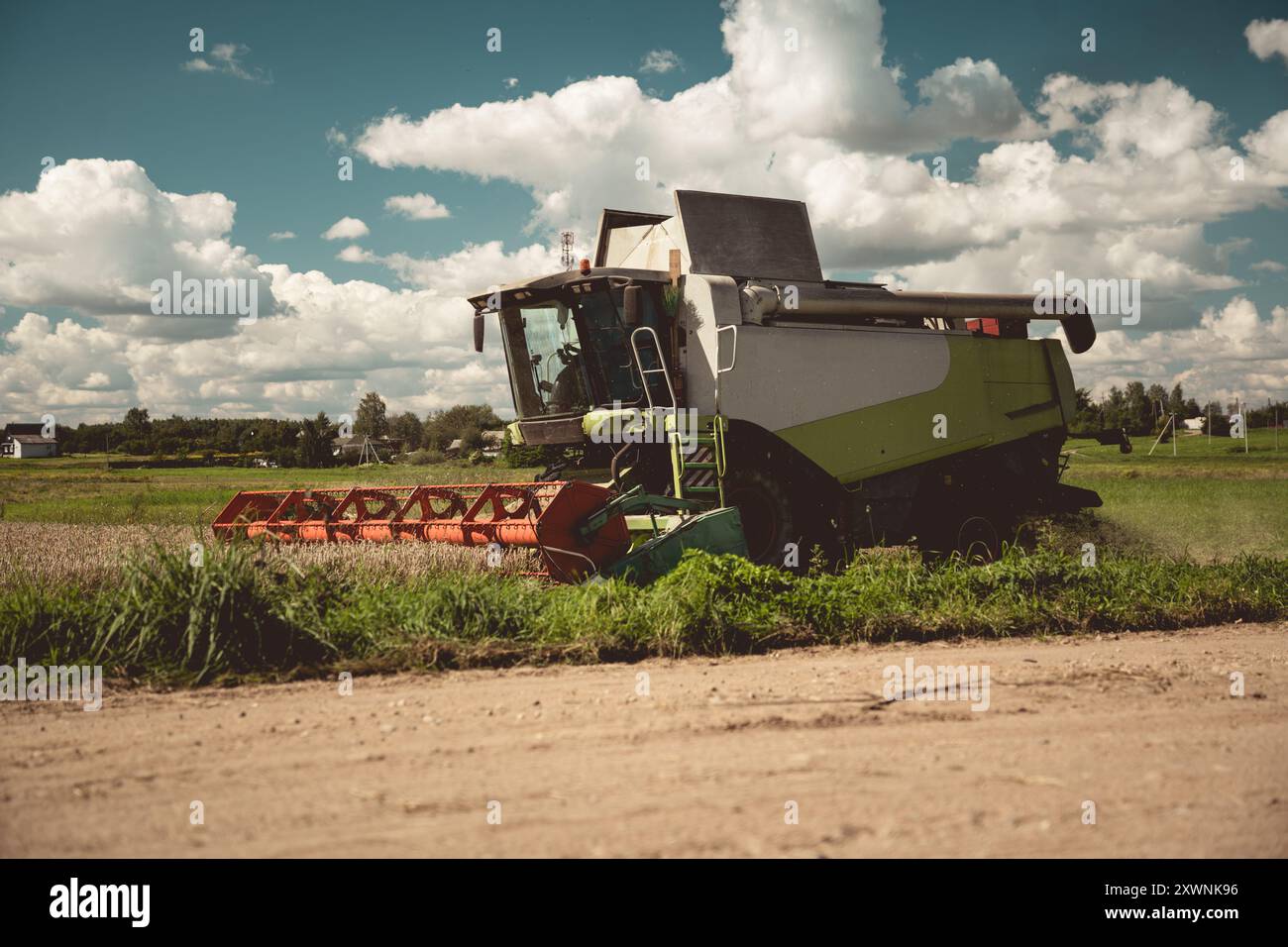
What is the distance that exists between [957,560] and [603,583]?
3.45m

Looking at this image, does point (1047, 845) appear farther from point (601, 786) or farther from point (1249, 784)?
point (601, 786)

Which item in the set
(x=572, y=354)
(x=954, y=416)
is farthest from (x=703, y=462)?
(x=954, y=416)

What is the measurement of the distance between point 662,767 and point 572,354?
686 centimetres

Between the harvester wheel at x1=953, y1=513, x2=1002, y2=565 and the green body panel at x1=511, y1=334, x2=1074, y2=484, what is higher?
the green body panel at x1=511, y1=334, x2=1074, y2=484

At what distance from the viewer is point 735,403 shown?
380 inches

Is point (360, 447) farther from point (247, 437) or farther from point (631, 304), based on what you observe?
point (631, 304)

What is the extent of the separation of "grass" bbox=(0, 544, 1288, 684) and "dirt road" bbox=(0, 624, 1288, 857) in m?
0.47

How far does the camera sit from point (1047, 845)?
2.94 meters

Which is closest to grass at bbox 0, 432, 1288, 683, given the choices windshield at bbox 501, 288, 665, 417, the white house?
windshield at bbox 501, 288, 665, 417

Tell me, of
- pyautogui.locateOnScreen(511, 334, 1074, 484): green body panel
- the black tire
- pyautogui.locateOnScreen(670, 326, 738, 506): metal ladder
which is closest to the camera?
pyautogui.locateOnScreen(670, 326, 738, 506): metal ladder

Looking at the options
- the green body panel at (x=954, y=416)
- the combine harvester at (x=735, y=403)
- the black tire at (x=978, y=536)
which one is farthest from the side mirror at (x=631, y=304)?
the black tire at (x=978, y=536)

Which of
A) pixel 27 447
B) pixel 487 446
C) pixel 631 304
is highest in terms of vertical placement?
pixel 27 447

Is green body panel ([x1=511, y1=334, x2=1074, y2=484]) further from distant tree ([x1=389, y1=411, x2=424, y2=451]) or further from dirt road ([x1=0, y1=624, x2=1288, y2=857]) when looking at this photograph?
distant tree ([x1=389, y1=411, x2=424, y2=451])

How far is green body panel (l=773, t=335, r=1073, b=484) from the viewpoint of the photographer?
1044cm
